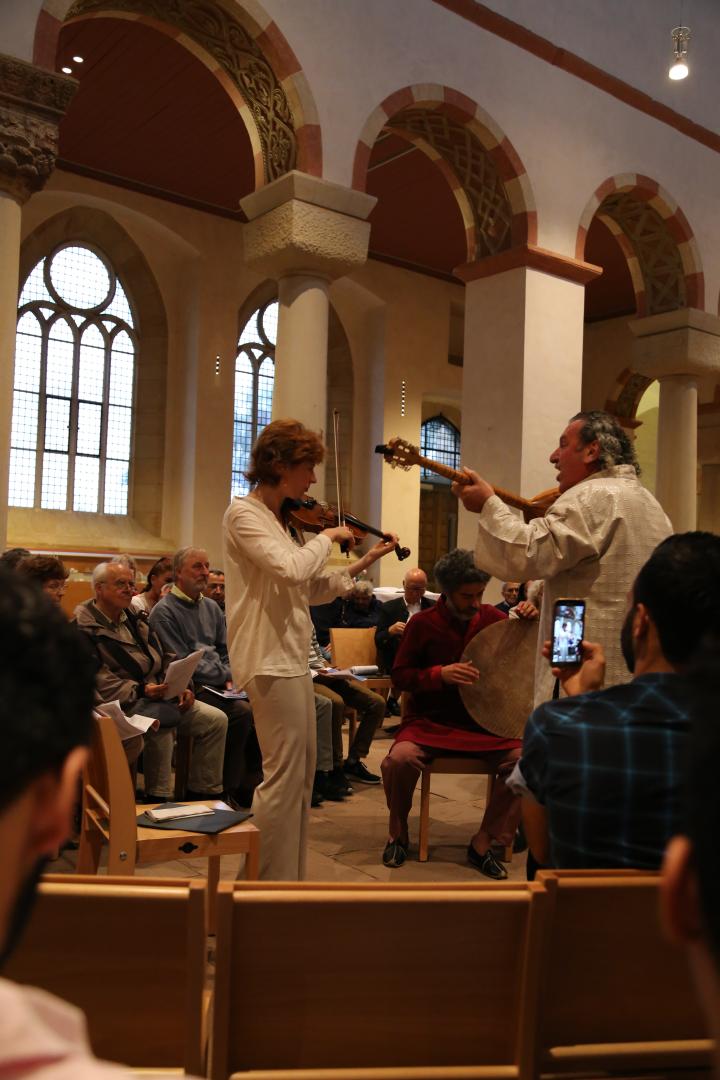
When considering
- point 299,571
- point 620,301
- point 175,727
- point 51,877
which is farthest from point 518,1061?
point 620,301

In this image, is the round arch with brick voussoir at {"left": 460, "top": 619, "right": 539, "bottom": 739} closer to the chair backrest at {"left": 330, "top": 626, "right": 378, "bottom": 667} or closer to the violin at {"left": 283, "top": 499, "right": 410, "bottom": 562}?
the violin at {"left": 283, "top": 499, "right": 410, "bottom": 562}

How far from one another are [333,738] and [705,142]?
7.22 m

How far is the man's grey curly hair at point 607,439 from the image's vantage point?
3441mm

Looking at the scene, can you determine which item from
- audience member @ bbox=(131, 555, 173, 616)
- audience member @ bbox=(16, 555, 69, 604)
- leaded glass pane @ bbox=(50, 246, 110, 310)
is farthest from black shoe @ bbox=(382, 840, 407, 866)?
leaded glass pane @ bbox=(50, 246, 110, 310)

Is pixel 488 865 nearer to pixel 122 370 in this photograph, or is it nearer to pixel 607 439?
pixel 607 439

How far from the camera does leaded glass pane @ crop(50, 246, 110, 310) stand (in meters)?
11.9

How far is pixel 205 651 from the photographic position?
5402 millimetres

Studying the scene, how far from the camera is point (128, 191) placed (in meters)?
11.4

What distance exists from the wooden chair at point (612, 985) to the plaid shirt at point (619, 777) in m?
0.12

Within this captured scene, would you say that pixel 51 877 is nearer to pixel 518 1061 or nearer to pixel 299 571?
pixel 518 1061

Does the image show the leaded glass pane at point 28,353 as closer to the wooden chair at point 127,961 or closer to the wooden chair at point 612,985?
the wooden chair at point 127,961

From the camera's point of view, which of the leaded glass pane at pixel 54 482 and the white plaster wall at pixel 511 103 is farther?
the leaded glass pane at pixel 54 482

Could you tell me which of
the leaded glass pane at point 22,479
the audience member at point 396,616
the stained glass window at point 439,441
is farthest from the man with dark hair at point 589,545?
the stained glass window at point 439,441

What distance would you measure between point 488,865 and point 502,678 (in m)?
0.85
